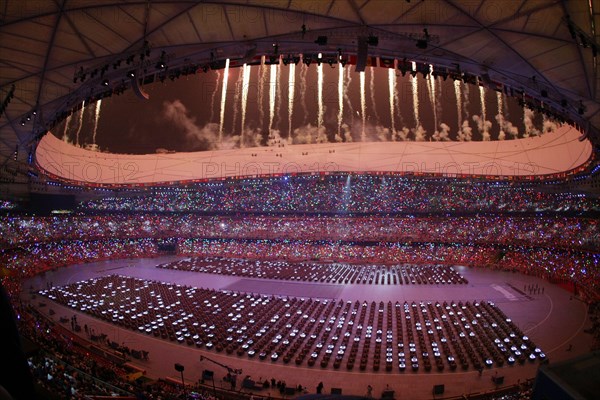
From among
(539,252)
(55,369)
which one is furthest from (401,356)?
(539,252)

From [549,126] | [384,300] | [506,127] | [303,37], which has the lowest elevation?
[384,300]

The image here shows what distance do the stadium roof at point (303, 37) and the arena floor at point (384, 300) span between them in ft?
40.2

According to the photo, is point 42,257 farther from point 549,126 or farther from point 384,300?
point 549,126

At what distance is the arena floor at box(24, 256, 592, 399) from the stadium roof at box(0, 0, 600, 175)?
12241 mm

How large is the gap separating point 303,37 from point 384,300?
71.7 feet

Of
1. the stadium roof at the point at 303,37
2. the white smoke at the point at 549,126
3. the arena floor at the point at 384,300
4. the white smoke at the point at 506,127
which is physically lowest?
the arena floor at the point at 384,300

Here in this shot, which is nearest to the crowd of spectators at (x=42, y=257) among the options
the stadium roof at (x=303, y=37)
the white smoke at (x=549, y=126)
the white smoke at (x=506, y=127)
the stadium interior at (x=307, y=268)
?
the stadium interior at (x=307, y=268)

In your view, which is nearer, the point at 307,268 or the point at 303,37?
the point at 303,37

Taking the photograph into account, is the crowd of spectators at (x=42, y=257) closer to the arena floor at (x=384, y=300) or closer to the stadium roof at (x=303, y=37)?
the arena floor at (x=384, y=300)

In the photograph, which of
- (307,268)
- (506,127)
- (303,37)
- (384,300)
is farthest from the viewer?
(506,127)

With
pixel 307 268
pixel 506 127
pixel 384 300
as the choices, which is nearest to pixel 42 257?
pixel 307 268

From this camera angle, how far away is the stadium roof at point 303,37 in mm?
10852

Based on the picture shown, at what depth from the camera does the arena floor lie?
634 inches

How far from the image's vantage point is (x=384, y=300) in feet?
95.0
